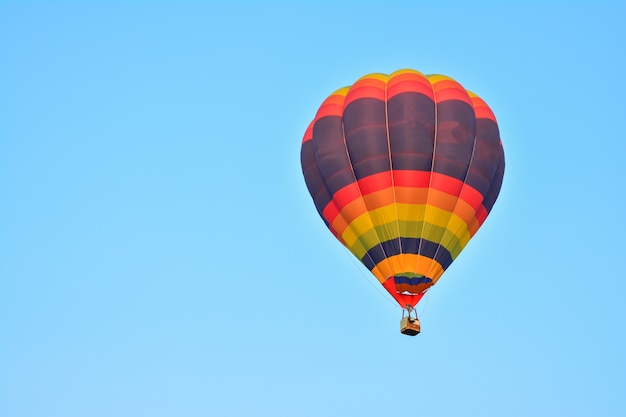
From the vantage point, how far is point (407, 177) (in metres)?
29.5

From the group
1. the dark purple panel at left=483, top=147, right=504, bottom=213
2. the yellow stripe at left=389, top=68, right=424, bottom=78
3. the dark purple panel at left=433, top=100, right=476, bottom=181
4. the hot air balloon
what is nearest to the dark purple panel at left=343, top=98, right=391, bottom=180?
the hot air balloon

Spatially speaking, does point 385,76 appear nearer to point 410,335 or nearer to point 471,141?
point 471,141

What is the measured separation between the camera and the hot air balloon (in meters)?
29.5

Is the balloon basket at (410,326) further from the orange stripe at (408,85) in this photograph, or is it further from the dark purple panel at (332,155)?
the orange stripe at (408,85)

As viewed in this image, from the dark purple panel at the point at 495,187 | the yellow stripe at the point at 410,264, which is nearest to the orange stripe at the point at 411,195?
the dark purple panel at the point at 495,187

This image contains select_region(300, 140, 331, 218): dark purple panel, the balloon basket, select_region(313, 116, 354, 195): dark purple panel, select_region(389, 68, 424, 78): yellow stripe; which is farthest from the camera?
select_region(389, 68, 424, 78): yellow stripe

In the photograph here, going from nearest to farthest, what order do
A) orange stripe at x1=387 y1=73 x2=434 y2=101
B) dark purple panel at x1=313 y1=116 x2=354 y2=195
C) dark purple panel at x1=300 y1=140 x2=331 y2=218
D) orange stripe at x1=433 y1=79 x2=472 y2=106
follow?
dark purple panel at x1=313 y1=116 x2=354 y2=195 → orange stripe at x1=387 y1=73 x2=434 y2=101 → orange stripe at x1=433 y1=79 x2=472 y2=106 → dark purple panel at x1=300 y1=140 x2=331 y2=218

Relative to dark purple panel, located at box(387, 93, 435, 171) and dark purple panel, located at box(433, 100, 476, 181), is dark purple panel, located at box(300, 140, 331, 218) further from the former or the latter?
dark purple panel, located at box(433, 100, 476, 181)

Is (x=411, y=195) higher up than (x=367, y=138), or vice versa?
(x=367, y=138)

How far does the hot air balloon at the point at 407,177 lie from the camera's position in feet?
96.6

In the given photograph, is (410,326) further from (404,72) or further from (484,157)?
(404,72)

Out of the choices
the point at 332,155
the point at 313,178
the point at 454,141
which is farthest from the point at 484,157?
the point at 313,178

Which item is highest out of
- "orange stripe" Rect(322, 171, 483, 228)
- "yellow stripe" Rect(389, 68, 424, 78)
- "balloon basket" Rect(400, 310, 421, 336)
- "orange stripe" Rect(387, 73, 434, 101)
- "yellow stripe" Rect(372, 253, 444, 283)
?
"yellow stripe" Rect(389, 68, 424, 78)

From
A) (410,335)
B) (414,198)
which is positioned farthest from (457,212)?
(410,335)
